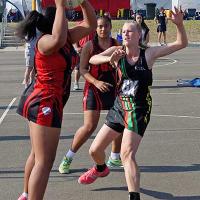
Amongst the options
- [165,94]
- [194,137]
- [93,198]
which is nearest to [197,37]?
[165,94]

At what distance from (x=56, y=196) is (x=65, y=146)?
2352mm

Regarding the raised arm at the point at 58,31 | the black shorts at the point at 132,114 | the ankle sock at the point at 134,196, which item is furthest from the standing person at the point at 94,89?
the raised arm at the point at 58,31

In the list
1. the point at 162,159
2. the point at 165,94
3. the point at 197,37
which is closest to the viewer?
the point at 162,159

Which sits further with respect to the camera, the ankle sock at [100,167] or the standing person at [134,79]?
the ankle sock at [100,167]

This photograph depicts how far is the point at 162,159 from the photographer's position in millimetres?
7938

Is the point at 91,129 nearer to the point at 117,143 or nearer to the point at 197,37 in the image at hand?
the point at 117,143

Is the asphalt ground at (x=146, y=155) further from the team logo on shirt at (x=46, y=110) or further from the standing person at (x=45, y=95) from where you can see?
the team logo on shirt at (x=46, y=110)

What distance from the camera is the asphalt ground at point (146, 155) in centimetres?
655

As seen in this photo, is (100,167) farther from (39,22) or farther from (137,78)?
(39,22)

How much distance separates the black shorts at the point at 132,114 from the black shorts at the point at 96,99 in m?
0.91

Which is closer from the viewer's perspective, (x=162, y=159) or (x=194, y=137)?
(x=162, y=159)

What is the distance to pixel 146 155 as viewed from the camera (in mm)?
8156

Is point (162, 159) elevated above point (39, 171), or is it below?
below

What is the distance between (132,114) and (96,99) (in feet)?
4.25
